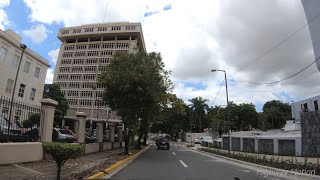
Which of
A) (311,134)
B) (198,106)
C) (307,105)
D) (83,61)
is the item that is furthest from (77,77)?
(311,134)

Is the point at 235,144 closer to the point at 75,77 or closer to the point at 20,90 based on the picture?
the point at 20,90

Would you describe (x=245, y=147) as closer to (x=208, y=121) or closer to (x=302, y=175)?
(x=302, y=175)

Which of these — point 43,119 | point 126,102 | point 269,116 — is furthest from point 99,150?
point 269,116

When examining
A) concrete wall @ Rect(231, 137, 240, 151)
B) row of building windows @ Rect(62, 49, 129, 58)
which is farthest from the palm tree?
concrete wall @ Rect(231, 137, 240, 151)

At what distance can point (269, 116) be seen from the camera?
107 meters

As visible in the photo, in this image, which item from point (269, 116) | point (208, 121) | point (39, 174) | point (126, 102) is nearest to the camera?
point (39, 174)

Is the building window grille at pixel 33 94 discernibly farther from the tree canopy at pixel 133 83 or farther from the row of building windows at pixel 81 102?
the row of building windows at pixel 81 102

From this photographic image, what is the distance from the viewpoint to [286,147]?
31219 millimetres

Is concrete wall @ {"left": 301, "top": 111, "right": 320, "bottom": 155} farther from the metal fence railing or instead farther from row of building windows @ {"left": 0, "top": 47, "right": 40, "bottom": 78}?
row of building windows @ {"left": 0, "top": 47, "right": 40, "bottom": 78}

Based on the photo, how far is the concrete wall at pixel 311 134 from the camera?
27859 millimetres

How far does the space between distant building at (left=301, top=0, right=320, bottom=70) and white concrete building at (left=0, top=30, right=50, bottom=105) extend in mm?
33555

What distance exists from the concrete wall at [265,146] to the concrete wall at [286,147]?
1.25 meters

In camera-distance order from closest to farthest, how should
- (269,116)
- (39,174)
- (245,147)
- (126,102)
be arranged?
1. (39,174)
2. (126,102)
3. (245,147)
4. (269,116)

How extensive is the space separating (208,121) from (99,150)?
91.5m
